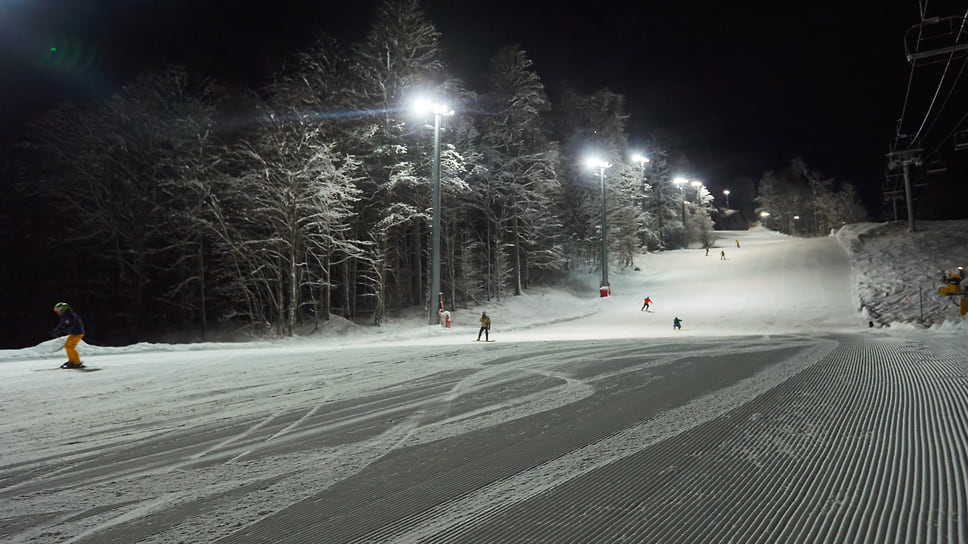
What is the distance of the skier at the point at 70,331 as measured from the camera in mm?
10430

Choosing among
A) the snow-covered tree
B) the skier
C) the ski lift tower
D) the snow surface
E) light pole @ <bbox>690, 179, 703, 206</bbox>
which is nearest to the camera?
the snow surface

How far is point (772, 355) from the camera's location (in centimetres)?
1017

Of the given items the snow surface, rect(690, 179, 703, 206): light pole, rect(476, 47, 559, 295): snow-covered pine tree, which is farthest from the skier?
rect(690, 179, 703, 206): light pole

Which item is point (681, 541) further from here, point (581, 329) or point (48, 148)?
point (48, 148)

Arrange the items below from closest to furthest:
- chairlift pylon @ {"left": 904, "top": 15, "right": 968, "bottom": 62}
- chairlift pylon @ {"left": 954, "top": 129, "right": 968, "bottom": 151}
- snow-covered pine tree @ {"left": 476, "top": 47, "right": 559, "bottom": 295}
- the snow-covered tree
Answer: chairlift pylon @ {"left": 904, "top": 15, "right": 968, "bottom": 62}, chairlift pylon @ {"left": 954, "top": 129, "right": 968, "bottom": 151}, the snow-covered tree, snow-covered pine tree @ {"left": 476, "top": 47, "right": 559, "bottom": 295}

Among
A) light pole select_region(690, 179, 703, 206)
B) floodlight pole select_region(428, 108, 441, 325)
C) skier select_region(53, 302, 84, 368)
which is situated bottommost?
skier select_region(53, 302, 84, 368)

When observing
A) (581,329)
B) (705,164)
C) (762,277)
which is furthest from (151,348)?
(705,164)

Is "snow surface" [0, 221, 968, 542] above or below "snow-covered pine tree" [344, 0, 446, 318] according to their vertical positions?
below

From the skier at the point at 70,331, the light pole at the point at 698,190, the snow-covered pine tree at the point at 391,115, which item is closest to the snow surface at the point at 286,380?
the skier at the point at 70,331

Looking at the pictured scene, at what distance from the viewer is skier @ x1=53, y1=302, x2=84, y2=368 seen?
10430mm

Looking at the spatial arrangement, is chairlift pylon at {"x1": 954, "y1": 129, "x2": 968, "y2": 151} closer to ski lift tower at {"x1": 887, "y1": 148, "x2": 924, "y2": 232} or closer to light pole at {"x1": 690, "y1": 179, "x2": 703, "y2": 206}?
ski lift tower at {"x1": 887, "y1": 148, "x2": 924, "y2": 232}

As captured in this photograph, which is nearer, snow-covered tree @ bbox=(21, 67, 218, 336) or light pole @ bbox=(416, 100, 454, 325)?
light pole @ bbox=(416, 100, 454, 325)

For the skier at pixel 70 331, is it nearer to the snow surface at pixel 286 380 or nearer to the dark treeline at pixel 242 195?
the snow surface at pixel 286 380

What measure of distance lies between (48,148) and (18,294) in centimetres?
868
